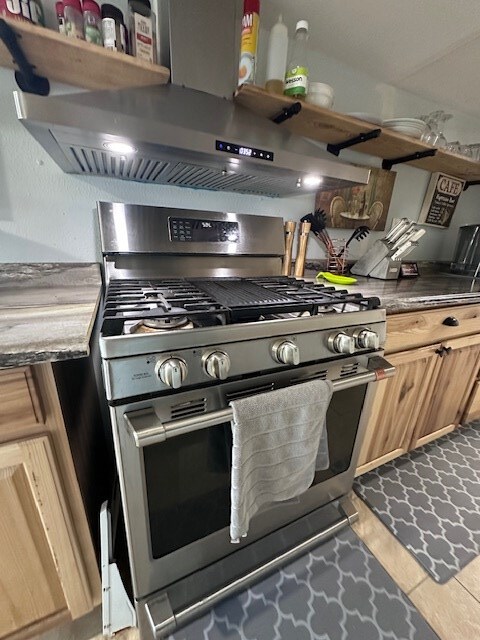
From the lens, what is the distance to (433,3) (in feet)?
3.26

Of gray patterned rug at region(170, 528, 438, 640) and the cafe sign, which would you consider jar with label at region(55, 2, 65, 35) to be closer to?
gray patterned rug at region(170, 528, 438, 640)

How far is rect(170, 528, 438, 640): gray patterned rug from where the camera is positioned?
31.5 inches

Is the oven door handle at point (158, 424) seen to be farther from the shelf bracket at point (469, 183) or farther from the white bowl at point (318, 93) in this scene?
the shelf bracket at point (469, 183)

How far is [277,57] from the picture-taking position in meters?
1.02

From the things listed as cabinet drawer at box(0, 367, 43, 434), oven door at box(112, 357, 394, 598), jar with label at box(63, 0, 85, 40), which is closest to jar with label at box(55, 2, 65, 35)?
jar with label at box(63, 0, 85, 40)

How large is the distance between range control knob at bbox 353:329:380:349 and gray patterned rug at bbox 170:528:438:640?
833 mm

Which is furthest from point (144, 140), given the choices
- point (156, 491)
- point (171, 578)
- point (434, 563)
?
point (434, 563)

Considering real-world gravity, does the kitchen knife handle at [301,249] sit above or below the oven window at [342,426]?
above

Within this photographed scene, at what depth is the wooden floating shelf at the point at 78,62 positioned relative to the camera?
2.16 feet

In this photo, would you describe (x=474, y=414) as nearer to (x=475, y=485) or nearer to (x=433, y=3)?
(x=475, y=485)

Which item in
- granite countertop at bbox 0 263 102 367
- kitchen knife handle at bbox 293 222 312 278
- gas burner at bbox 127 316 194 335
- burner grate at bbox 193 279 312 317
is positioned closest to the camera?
granite countertop at bbox 0 263 102 367

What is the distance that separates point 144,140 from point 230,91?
18.6 inches

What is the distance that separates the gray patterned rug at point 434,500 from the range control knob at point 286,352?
1002mm

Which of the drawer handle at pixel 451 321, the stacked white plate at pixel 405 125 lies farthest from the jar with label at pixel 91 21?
the drawer handle at pixel 451 321
